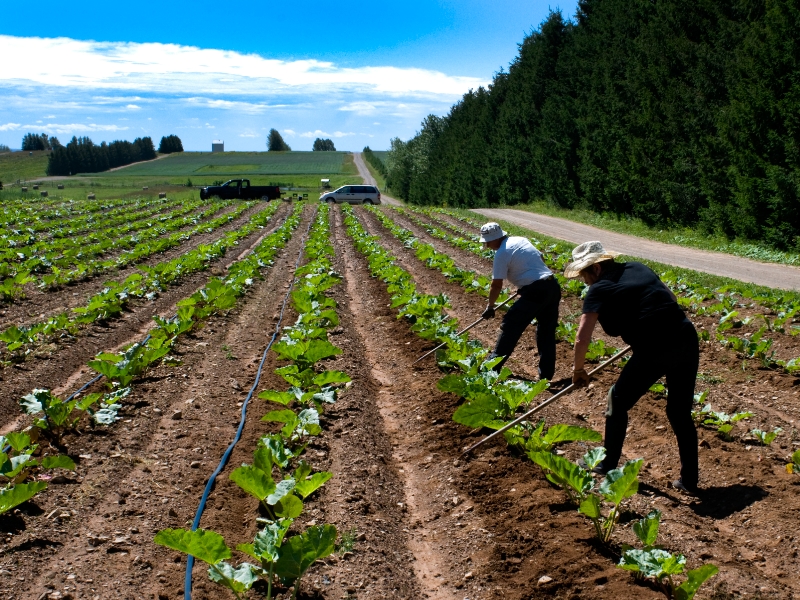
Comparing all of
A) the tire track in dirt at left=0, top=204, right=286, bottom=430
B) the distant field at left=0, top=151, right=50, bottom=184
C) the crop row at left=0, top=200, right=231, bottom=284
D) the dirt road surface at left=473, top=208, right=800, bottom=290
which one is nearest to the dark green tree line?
the distant field at left=0, top=151, right=50, bottom=184

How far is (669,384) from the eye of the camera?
15.4ft

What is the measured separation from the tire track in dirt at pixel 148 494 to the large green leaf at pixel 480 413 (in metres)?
1.62

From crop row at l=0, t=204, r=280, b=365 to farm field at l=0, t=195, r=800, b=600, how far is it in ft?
0.25

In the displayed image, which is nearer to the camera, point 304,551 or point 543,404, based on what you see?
point 304,551

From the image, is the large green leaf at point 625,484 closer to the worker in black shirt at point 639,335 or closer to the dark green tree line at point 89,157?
the worker in black shirt at point 639,335

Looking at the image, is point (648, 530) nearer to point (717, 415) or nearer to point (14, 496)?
point (717, 415)

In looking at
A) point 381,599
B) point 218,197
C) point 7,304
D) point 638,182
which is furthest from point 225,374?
point 218,197

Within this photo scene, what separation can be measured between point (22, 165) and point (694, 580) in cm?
12850

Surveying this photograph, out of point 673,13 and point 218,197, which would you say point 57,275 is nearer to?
point 673,13

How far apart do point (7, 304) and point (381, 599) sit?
10447 millimetres

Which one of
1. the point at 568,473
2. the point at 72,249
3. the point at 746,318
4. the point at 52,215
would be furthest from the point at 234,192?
the point at 568,473

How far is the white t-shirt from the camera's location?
22.7 feet

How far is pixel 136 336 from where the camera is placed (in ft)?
32.2

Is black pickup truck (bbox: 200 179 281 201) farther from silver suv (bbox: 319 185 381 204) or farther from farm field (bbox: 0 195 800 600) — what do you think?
farm field (bbox: 0 195 800 600)
